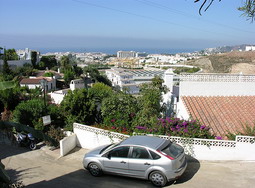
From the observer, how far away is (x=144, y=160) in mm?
6852

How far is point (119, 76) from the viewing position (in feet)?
275

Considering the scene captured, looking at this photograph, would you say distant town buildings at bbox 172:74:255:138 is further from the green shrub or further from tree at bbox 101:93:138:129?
the green shrub

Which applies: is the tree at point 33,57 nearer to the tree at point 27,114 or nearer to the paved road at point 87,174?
the tree at point 27,114

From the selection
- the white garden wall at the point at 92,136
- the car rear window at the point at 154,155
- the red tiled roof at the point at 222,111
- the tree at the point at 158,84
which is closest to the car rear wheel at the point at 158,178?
the car rear window at the point at 154,155

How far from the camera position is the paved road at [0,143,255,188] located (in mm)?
7152

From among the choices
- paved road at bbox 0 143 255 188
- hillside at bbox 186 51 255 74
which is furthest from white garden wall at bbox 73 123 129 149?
hillside at bbox 186 51 255 74

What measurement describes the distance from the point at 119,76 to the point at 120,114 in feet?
239

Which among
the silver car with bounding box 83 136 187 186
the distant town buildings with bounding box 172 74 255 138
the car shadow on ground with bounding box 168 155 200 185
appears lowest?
the car shadow on ground with bounding box 168 155 200 185

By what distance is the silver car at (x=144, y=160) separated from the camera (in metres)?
6.64

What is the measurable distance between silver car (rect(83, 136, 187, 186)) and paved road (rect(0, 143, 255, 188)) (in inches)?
16.6

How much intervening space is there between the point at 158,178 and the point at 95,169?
2.13 metres

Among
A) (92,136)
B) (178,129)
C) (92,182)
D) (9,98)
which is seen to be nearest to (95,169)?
(92,182)

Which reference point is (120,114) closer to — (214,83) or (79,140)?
(79,140)

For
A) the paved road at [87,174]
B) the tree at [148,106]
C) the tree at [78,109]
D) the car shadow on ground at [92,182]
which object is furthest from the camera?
the tree at [78,109]
